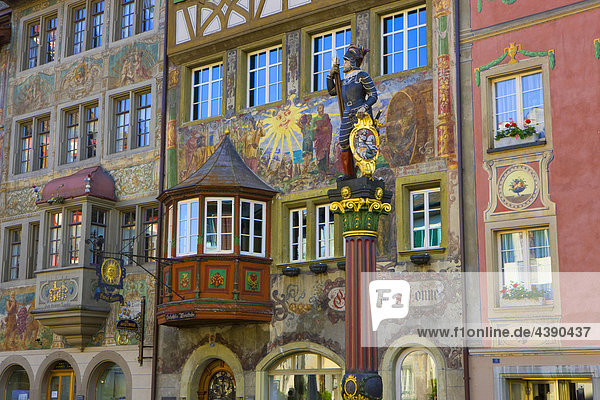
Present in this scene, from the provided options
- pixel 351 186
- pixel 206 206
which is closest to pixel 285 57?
pixel 206 206

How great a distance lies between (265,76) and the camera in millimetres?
18625

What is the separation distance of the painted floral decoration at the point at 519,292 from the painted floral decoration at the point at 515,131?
2.37 metres

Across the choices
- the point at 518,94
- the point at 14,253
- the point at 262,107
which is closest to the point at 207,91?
the point at 262,107

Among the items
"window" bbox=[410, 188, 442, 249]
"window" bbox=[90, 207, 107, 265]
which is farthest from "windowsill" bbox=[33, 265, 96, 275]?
"window" bbox=[410, 188, 442, 249]

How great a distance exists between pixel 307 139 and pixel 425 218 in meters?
2.95

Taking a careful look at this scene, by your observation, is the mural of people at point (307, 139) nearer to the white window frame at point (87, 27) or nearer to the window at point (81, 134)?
the window at point (81, 134)

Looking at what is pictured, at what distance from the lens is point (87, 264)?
1962 centimetres

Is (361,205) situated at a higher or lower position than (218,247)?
lower

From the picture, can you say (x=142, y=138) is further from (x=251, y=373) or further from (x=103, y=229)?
(x=251, y=373)

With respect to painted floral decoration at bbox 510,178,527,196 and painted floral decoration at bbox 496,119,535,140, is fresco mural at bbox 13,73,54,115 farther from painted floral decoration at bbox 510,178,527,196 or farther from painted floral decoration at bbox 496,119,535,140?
painted floral decoration at bbox 510,178,527,196

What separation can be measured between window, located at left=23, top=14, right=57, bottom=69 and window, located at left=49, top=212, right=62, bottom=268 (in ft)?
14.7

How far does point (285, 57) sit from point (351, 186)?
861 cm

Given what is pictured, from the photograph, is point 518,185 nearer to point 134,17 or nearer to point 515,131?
point 515,131

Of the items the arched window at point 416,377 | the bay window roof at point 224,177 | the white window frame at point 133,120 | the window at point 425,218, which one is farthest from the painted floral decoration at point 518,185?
the white window frame at point 133,120
